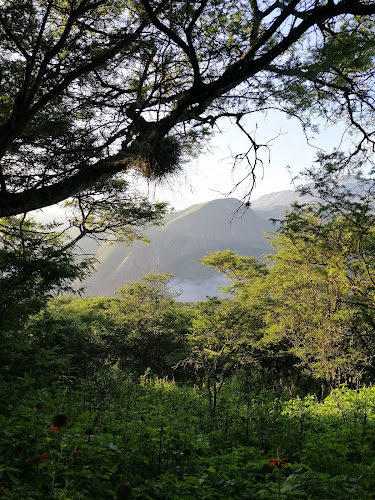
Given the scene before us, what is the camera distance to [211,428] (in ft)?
14.9

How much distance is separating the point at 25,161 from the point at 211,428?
4.41 metres

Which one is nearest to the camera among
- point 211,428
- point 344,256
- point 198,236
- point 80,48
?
point 80,48

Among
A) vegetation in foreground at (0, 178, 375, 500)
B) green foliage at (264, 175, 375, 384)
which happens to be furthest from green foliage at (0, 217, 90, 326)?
green foliage at (264, 175, 375, 384)

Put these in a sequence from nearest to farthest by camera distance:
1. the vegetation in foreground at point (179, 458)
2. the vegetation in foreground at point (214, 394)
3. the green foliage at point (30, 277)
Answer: the vegetation in foreground at point (179, 458) → the vegetation in foreground at point (214, 394) → the green foliage at point (30, 277)

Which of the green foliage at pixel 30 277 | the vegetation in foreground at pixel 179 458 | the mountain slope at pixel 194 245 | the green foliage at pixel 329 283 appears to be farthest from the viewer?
the mountain slope at pixel 194 245

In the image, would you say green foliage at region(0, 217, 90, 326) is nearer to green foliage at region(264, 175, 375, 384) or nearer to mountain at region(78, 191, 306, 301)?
green foliage at region(264, 175, 375, 384)

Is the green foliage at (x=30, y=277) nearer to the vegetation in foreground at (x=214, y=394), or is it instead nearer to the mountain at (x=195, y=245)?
the vegetation in foreground at (x=214, y=394)

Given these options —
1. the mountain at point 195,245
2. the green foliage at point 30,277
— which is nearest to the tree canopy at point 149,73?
the green foliage at point 30,277

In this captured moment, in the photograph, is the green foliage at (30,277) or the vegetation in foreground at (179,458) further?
the green foliage at (30,277)

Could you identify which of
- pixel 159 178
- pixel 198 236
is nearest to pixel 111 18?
pixel 159 178

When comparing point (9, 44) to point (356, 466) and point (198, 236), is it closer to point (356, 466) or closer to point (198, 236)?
point (356, 466)

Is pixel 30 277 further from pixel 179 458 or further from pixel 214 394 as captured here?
pixel 214 394

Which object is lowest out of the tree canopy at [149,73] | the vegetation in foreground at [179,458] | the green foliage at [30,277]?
the vegetation in foreground at [179,458]

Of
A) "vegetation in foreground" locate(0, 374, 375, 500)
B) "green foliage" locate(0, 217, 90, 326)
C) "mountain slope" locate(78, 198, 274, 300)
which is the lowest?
"vegetation in foreground" locate(0, 374, 375, 500)
